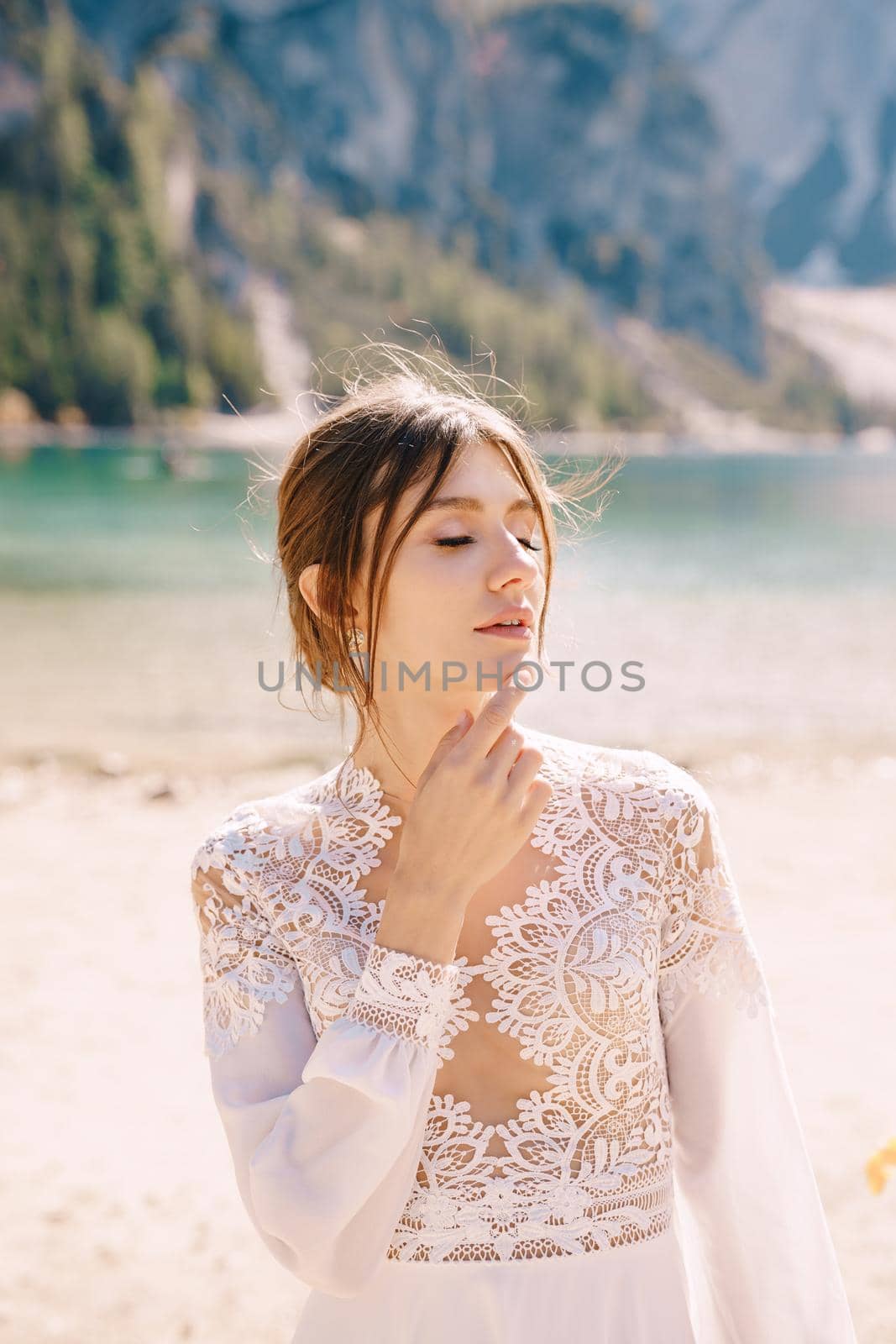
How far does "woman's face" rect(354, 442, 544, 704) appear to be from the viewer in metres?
1.90

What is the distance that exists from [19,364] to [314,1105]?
336 ft

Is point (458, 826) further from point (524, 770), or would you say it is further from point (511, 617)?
point (511, 617)

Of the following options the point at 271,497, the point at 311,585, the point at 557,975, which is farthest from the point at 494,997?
the point at 271,497

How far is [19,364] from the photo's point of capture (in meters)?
95.6

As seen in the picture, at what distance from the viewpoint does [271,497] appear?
2.59m

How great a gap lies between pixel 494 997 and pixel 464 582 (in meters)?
0.64

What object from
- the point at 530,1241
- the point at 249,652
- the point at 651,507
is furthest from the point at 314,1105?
the point at 651,507

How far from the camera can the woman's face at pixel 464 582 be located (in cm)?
190

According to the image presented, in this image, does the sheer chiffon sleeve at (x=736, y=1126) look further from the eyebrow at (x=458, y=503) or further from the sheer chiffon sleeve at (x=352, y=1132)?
the eyebrow at (x=458, y=503)

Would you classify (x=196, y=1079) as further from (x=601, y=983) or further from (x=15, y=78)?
(x=15, y=78)

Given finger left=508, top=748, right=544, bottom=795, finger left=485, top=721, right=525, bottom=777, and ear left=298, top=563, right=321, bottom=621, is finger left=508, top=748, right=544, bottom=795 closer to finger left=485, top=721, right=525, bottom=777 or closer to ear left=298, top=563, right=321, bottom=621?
finger left=485, top=721, right=525, bottom=777

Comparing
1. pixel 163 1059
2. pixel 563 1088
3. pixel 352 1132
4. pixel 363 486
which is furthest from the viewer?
pixel 163 1059

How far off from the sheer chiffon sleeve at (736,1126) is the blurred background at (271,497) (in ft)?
2.75

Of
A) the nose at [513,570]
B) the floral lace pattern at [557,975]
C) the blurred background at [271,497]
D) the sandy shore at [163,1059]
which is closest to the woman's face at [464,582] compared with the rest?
the nose at [513,570]
